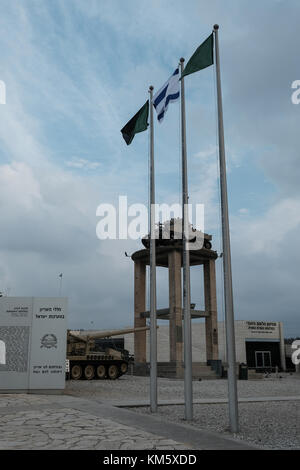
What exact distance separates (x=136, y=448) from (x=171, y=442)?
35.4 inches

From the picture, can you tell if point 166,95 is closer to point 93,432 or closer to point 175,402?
point 93,432

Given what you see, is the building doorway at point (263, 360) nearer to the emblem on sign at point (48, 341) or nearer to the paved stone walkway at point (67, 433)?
the emblem on sign at point (48, 341)

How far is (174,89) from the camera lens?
14148 millimetres

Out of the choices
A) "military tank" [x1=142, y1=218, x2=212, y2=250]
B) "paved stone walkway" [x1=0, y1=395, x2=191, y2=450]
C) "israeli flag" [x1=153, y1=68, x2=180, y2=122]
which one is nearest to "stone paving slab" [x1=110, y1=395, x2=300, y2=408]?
"paved stone walkway" [x1=0, y1=395, x2=191, y2=450]

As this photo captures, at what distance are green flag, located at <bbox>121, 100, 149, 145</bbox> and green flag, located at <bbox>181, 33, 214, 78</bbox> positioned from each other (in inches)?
131

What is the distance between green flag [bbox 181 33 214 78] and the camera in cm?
1235

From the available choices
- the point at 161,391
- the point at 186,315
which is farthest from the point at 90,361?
the point at 186,315

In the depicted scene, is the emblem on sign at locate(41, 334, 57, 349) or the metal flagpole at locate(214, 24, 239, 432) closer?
the metal flagpole at locate(214, 24, 239, 432)

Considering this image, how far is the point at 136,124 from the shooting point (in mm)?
16141

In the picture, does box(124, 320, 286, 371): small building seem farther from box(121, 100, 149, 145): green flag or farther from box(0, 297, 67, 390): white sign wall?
box(121, 100, 149, 145): green flag

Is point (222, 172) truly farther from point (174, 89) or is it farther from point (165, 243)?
point (165, 243)

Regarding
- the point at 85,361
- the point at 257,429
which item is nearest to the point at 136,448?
the point at 257,429

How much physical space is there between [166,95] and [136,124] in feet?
6.68

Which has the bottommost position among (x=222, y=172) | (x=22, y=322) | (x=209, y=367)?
(x=209, y=367)
